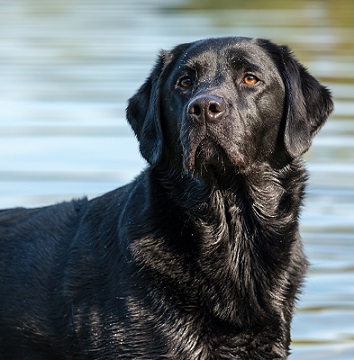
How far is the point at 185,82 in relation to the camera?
6598mm

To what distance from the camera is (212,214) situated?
6594 millimetres

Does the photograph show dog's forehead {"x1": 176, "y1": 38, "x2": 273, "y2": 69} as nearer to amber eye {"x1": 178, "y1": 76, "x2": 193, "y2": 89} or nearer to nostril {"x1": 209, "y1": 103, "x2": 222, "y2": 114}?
amber eye {"x1": 178, "y1": 76, "x2": 193, "y2": 89}

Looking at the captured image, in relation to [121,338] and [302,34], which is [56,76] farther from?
[121,338]

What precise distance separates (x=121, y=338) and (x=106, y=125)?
7610 mm

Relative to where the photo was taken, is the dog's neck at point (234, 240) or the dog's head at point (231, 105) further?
the dog's neck at point (234, 240)

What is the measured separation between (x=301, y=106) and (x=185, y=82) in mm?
663

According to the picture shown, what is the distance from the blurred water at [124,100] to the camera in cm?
970

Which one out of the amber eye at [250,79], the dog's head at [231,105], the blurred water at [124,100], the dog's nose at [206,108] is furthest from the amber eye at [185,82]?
the blurred water at [124,100]

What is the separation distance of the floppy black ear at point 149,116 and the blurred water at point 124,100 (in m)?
2.33

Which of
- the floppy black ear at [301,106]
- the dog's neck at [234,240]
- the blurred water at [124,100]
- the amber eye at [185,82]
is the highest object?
the amber eye at [185,82]

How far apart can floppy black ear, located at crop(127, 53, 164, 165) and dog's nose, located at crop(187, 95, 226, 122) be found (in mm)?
476

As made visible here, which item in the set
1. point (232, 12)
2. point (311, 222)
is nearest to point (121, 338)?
point (311, 222)

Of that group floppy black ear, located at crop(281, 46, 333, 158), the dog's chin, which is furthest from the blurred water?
the dog's chin

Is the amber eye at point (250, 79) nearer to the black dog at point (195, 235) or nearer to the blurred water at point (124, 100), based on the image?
the black dog at point (195, 235)
